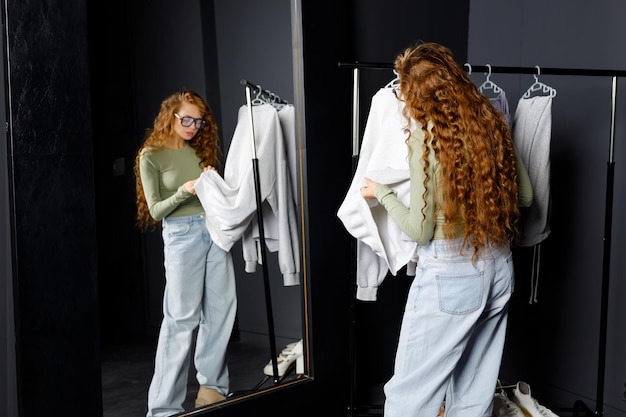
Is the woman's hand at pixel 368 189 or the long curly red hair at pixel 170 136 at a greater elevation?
the long curly red hair at pixel 170 136

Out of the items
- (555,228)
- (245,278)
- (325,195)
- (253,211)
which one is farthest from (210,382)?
(555,228)

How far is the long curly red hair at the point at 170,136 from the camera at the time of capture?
2270 mm

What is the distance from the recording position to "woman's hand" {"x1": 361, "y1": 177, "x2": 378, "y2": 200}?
223cm

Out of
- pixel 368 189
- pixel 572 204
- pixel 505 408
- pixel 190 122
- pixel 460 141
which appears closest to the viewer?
pixel 460 141

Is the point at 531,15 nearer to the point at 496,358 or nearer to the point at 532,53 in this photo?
the point at 532,53

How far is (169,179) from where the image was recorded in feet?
7.67

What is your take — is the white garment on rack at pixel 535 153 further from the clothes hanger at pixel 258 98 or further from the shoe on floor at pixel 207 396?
the shoe on floor at pixel 207 396

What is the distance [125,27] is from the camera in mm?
2205

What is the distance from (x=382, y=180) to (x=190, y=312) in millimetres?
804

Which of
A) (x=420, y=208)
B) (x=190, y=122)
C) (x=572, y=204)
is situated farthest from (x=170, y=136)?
(x=572, y=204)

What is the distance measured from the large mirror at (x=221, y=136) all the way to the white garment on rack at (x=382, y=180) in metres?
0.39

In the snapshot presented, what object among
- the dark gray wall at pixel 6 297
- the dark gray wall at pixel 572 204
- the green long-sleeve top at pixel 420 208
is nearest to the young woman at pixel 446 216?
the green long-sleeve top at pixel 420 208

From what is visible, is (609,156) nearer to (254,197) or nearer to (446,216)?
(446,216)

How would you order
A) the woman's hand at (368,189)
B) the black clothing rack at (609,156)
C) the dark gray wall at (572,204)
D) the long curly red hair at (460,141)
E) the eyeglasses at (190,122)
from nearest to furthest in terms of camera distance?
the long curly red hair at (460,141), the woman's hand at (368,189), the eyeglasses at (190,122), the black clothing rack at (609,156), the dark gray wall at (572,204)
